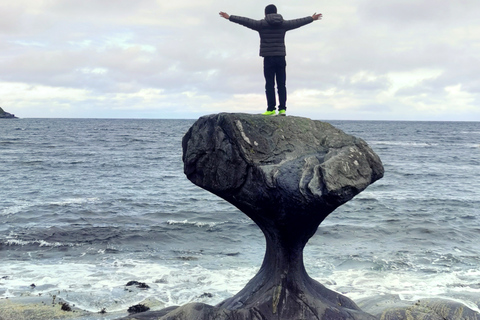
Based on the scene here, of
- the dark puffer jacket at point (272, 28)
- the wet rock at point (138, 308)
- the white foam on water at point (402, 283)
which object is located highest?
the dark puffer jacket at point (272, 28)

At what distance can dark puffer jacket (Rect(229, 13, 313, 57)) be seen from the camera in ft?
28.5

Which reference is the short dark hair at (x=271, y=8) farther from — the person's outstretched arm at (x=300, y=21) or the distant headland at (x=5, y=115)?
the distant headland at (x=5, y=115)

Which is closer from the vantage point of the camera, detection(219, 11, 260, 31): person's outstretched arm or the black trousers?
detection(219, 11, 260, 31): person's outstretched arm

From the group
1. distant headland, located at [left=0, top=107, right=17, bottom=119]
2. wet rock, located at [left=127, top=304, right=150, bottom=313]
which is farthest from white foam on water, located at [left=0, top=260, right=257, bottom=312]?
distant headland, located at [left=0, top=107, right=17, bottom=119]

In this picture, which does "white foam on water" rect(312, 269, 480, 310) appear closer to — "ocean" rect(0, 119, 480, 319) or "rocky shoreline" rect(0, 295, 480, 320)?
"ocean" rect(0, 119, 480, 319)

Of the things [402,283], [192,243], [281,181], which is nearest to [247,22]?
[281,181]

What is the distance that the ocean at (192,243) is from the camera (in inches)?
473

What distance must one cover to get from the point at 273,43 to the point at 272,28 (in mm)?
245

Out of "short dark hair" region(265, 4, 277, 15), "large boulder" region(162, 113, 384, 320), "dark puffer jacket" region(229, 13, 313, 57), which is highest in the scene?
"short dark hair" region(265, 4, 277, 15)

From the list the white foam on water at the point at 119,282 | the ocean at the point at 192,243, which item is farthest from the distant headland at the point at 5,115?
the white foam on water at the point at 119,282

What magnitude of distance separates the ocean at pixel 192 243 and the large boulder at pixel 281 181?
3.85 meters

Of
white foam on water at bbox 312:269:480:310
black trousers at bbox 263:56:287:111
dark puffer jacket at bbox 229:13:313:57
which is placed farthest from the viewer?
white foam on water at bbox 312:269:480:310

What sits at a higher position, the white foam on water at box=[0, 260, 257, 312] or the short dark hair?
the short dark hair

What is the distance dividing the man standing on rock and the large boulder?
1601 millimetres
